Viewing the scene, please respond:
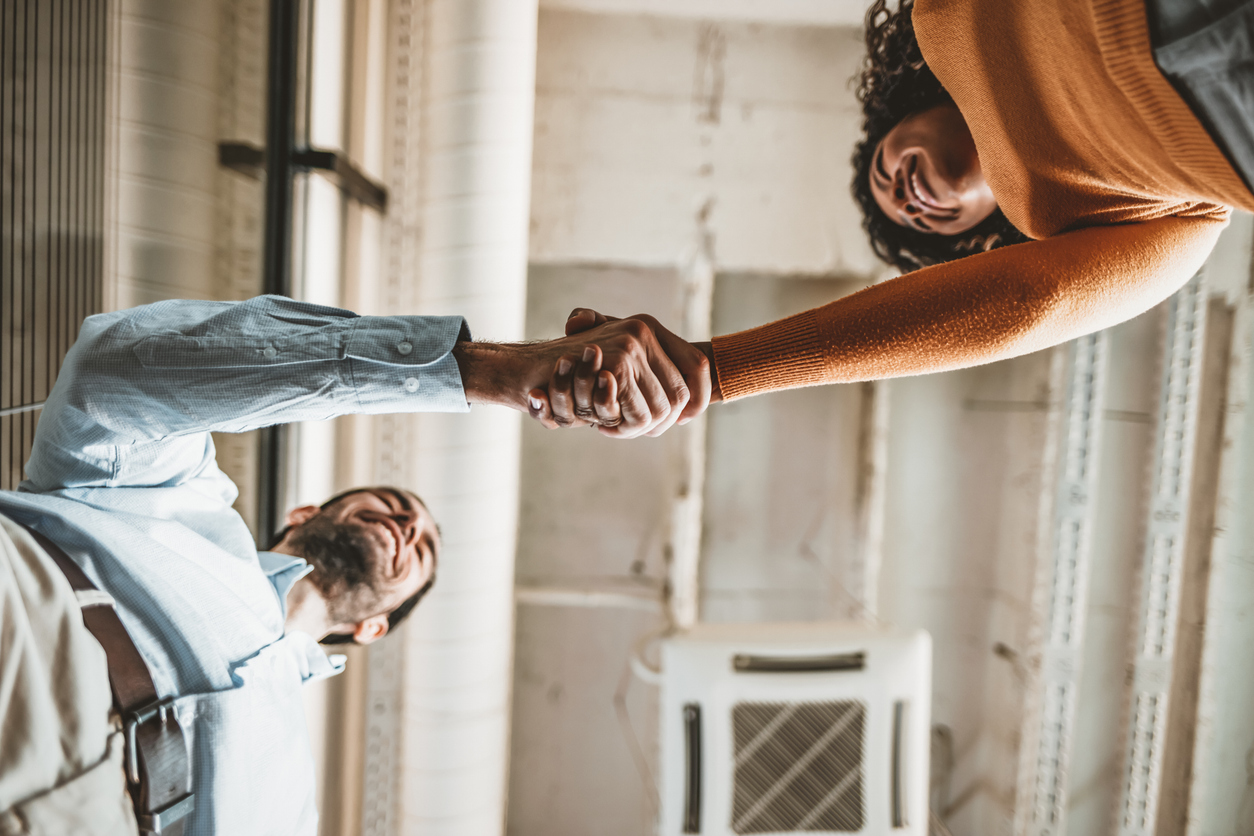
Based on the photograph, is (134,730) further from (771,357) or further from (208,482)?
(771,357)

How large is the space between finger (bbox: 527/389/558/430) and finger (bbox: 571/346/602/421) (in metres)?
0.03

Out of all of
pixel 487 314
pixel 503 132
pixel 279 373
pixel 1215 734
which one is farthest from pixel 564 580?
pixel 1215 734

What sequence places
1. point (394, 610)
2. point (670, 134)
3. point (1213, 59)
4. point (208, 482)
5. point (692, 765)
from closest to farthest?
point (1213, 59), point (208, 482), point (394, 610), point (692, 765), point (670, 134)

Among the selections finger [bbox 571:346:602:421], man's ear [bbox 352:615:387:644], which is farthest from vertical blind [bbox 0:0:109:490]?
finger [bbox 571:346:602:421]

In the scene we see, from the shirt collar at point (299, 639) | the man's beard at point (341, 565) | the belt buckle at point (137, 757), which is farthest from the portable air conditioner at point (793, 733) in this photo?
the belt buckle at point (137, 757)

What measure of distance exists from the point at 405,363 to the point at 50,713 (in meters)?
0.53

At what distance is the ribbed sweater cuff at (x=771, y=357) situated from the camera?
0.66 metres

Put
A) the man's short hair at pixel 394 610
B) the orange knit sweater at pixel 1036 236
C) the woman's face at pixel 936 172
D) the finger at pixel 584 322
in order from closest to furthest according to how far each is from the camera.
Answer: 1. the orange knit sweater at pixel 1036 236
2. the finger at pixel 584 322
3. the woman's face at pixel 936 172
4. the man's short hair at pixel 394 610

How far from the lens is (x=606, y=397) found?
71cm

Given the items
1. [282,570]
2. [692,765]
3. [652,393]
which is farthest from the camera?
[692,765]

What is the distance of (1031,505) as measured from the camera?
239 centimetres

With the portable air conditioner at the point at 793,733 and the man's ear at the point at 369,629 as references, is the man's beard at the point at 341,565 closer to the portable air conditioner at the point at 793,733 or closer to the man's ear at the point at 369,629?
the man's ear at the point at 369,629

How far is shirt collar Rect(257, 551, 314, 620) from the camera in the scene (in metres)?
1.22

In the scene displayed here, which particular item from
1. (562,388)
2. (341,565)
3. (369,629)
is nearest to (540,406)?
(562,388)
